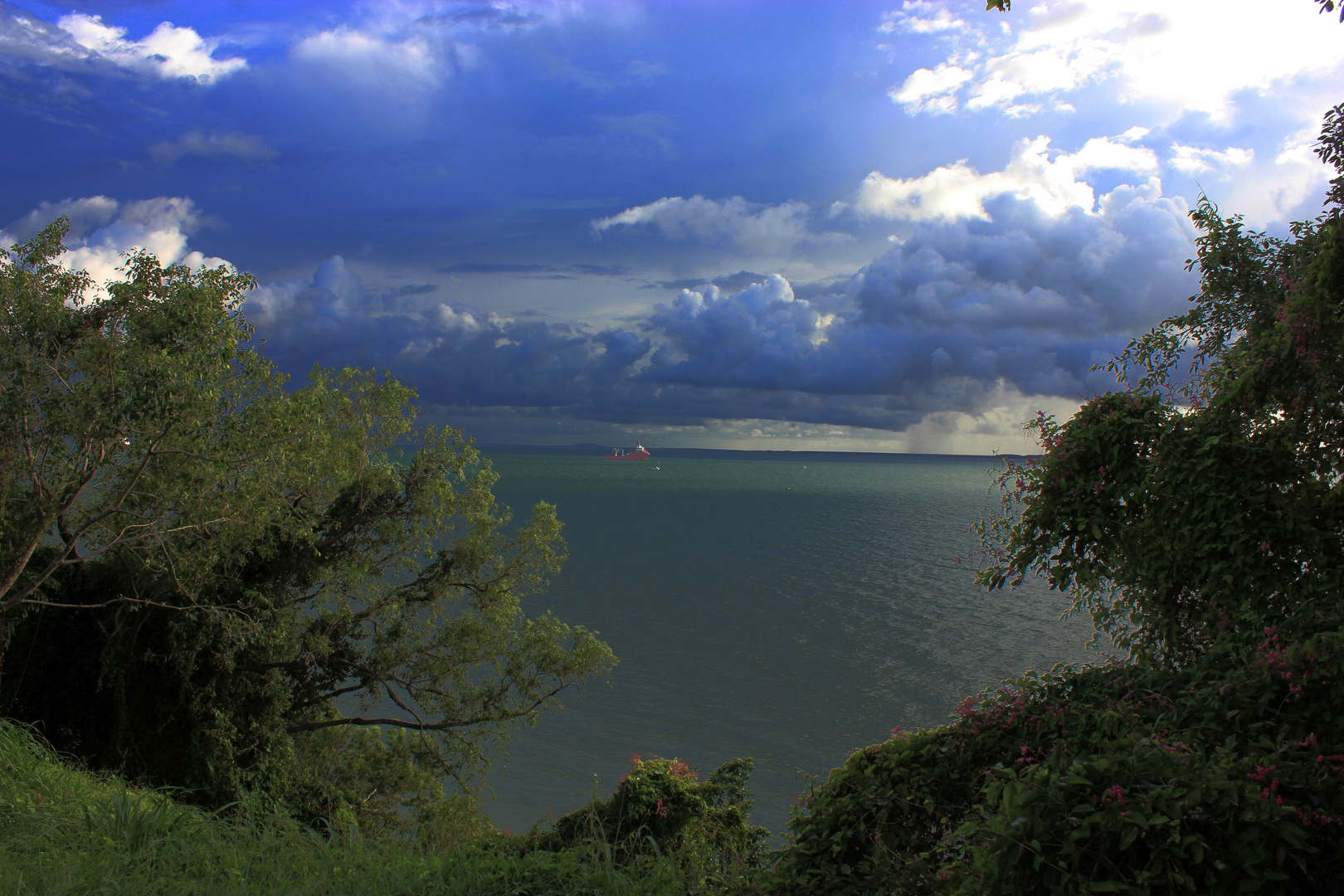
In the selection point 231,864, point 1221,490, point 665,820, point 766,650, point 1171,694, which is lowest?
point 766,650

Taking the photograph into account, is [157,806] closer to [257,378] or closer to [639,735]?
[257,378]

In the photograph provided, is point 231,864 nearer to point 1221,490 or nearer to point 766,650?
point 1221,490

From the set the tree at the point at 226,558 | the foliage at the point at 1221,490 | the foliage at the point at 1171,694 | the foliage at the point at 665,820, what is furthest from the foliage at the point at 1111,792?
the tree at the point at 226,558

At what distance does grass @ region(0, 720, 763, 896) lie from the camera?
510 cm

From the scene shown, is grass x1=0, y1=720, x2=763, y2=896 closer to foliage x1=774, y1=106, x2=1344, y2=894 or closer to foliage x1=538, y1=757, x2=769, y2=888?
foliage x1=774, y1=106, x2=1344, y2=894

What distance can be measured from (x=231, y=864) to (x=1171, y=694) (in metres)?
6.79

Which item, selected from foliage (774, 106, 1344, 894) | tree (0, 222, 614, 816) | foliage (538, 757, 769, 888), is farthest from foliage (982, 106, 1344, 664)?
tree (0, 222, 614, 816)

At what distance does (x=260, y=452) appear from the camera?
12.4 meters

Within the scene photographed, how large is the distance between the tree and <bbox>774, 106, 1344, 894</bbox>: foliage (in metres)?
10.1

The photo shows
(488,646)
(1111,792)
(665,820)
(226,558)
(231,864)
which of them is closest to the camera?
(1111,792)

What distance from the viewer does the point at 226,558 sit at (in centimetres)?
1532

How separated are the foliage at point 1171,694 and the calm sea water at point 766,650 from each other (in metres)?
3.54

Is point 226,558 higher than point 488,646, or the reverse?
point 226,558

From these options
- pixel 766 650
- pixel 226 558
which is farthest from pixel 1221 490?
pixel 766 650
